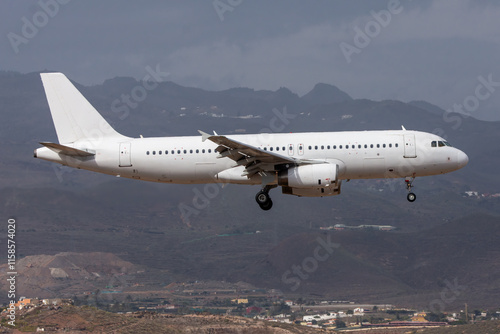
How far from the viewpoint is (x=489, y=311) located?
494 ft

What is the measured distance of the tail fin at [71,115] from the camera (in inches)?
2235

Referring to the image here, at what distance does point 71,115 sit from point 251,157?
13712mm

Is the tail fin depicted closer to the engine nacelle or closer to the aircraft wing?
the aircraft wing

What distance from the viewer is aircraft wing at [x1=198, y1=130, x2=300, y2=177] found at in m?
50.2

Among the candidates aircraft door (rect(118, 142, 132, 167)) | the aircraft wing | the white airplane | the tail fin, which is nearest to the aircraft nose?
the white airplane

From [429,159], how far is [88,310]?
38705 mm

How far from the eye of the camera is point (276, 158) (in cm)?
5125

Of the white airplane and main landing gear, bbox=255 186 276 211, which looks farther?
main landing gear, bbox=255 186 276 211

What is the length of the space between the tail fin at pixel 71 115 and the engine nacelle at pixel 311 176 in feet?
40.6

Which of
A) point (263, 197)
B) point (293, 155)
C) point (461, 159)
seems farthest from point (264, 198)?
point (461, 159)

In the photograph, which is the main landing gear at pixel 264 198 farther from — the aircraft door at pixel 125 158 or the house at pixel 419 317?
the house at pixel 419 317

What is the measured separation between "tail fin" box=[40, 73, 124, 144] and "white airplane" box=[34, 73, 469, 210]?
0.90 meters

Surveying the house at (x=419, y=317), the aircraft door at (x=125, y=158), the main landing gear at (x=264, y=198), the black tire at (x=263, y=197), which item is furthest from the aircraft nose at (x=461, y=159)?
the house at (x=419, y=317)

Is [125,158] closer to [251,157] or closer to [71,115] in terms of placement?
[71,115]
